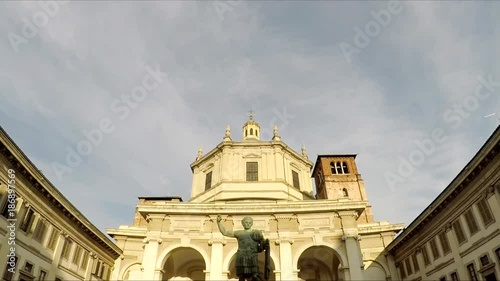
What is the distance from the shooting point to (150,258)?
83.6 feet

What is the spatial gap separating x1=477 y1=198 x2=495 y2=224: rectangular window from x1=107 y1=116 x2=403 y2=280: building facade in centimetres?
1070

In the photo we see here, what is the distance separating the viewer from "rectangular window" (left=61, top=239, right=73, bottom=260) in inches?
830

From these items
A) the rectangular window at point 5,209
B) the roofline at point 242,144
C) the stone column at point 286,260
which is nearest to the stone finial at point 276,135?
the roofline at point 242,144

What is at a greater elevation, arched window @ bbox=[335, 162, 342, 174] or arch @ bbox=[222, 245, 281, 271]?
arched window @ bbox=[335, 162, 342, 174]

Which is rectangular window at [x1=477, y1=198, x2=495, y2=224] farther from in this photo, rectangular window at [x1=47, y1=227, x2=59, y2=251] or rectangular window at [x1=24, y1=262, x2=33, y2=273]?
rectangular window at [x1=47, y1=227, x2=59, y2=251]

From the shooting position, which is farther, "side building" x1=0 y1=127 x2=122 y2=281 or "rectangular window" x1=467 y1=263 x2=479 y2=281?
"rectangular window" x1=467 y1=263 x2=479 y2=281

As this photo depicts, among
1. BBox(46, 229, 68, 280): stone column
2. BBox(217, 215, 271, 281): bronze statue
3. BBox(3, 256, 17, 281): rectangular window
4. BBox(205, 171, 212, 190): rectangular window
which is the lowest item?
BBox(217, 215, 271, 281): bronze statue

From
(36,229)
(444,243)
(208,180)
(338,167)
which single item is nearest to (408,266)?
(444,243)

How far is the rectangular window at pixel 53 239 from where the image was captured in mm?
19688

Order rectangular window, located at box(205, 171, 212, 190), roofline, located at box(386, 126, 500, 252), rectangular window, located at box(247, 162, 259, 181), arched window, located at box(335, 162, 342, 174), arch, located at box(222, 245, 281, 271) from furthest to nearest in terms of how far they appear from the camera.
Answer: arched window, located at box(335, 162, 342, 174)
rectangular window, located at box(205, 171, 212, 190)
rectangular window, located at box(247, 162, 259, 181)
arch, located at box(222, 245, 281, 271)
roofline, located at box(386, 126, 500, 252)

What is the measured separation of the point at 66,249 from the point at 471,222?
24553 mm

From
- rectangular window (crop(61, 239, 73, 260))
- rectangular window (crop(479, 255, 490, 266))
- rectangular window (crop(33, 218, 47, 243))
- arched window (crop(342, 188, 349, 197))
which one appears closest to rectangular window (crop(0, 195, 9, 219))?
rectangular window (crop(33, 218, 47, 243))

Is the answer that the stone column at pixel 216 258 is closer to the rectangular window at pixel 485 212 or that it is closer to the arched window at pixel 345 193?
the rectangular window at pixel 485 212

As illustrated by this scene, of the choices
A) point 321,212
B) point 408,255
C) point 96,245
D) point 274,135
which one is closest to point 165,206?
point 96,245
